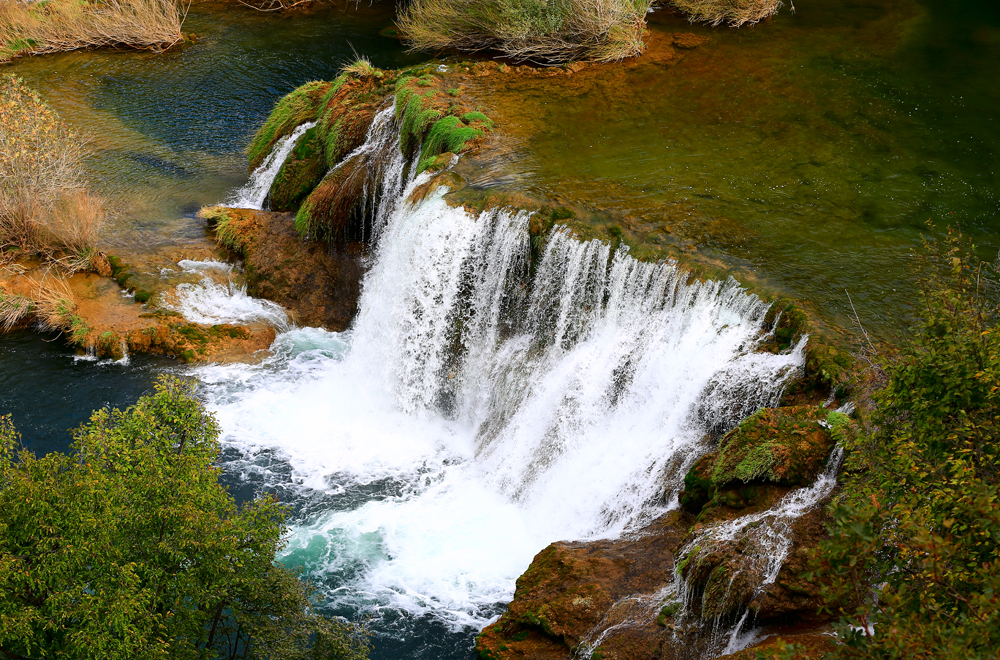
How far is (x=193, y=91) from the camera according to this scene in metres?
27.1

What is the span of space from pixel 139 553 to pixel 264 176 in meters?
15.2

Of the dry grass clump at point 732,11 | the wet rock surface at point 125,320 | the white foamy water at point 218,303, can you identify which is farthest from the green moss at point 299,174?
the dry grass clump at point 732,11

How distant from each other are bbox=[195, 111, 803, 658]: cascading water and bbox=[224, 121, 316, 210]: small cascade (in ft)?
16.0

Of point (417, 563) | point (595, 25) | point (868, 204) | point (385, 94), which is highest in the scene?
point (595, 25)

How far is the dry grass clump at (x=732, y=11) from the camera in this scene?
2433 centimetres

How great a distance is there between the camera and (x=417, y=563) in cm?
1365

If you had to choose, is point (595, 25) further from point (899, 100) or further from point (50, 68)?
point (50, 68)

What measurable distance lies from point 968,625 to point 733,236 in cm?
1044

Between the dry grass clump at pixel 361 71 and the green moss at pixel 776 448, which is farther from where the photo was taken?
the dry grass clump at pixel 361 71

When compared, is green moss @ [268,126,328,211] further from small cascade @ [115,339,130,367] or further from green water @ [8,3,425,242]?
small cascade @ [115,339,130,367]

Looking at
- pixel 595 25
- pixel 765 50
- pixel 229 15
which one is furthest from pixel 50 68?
pixel 765 50

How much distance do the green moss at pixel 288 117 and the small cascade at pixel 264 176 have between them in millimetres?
192

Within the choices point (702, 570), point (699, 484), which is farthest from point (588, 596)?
point (699, 484)

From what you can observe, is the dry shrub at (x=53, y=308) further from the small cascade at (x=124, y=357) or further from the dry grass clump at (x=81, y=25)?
the dry grass clump at (x=81, y=25)
